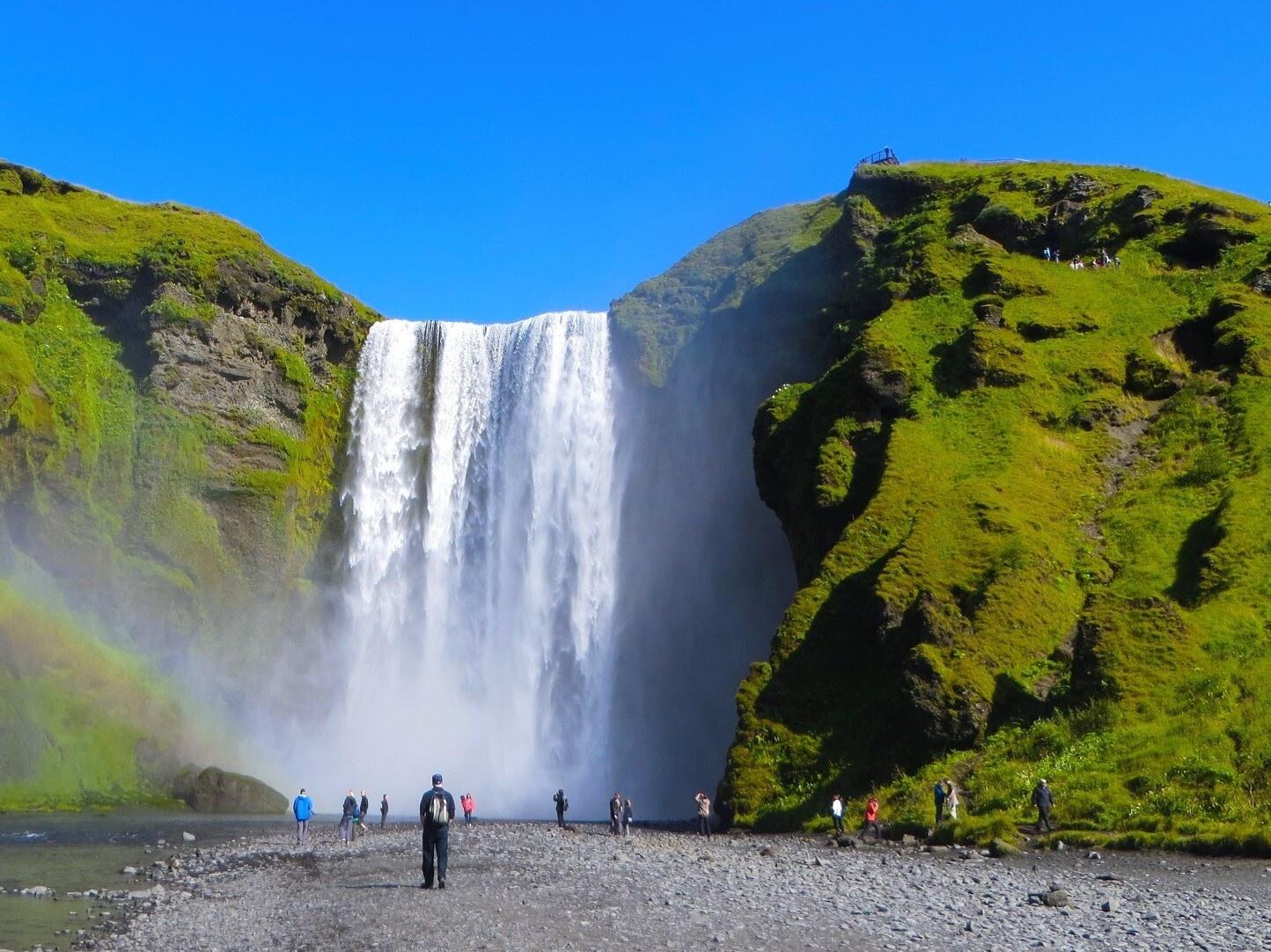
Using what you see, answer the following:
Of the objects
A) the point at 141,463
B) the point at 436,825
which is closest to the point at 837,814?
the point at 436,825

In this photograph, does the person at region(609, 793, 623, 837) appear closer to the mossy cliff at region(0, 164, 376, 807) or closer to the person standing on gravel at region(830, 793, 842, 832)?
the person standing on gravel at region(830, 793, 842, 832)

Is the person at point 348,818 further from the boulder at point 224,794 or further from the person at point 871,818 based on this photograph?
the boulder at point 224,794

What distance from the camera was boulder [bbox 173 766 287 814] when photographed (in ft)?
156

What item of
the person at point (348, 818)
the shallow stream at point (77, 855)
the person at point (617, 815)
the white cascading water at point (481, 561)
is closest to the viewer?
the shallow stream at point (77, 855)

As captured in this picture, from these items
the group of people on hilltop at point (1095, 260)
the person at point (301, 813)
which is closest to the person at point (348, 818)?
the person at point (301, 813)

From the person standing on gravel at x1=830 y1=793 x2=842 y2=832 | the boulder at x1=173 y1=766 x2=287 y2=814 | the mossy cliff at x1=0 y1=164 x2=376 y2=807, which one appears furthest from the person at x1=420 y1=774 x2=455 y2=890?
the mossy cliff at x1=0 y1=164 x2=376 y2=807

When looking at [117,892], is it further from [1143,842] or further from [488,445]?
[488,445]

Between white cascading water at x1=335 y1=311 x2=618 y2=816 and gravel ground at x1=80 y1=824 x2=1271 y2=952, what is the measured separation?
30099 millimetres

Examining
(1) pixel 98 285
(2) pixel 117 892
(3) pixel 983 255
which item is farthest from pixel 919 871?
(1) pixel 98 285

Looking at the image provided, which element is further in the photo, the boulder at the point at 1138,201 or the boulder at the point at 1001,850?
the boulder at the point at 1138,201

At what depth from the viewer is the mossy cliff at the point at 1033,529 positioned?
27516mm

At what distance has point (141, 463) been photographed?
60188 mm

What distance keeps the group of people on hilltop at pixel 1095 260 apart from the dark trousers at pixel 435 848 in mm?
44564

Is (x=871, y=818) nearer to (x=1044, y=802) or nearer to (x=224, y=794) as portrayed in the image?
(x=1044, y=802)
